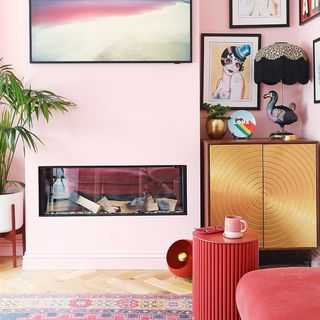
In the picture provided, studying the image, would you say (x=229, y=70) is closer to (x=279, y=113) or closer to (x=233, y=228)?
(x=279, y=113)

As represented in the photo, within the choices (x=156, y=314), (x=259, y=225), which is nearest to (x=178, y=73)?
(x=259, y=225)

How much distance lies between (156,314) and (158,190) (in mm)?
1110

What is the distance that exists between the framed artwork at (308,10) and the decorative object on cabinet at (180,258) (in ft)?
5.85

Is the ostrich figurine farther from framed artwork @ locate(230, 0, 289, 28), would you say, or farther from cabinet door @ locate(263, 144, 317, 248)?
framed artwork @ locate(230, 0, 289, 28)

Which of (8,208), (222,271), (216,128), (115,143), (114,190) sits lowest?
(222,271)

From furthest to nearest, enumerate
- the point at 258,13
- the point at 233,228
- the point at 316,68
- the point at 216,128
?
the point at 258,13
the point at 216,128
the point at 316,68
the point at 233,228

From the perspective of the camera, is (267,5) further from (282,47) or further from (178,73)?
(178,73)

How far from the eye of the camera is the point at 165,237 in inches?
→ 135

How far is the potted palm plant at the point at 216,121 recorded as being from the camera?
3.49m

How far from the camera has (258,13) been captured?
364 centimetres

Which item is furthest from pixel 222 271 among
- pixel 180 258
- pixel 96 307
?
pixel 180 258

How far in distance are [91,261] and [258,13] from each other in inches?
88.4

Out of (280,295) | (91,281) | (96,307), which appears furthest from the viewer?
(91,281)

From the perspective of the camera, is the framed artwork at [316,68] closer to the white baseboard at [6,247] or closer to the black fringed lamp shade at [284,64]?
the black fringed lamp shade at [284,64]
